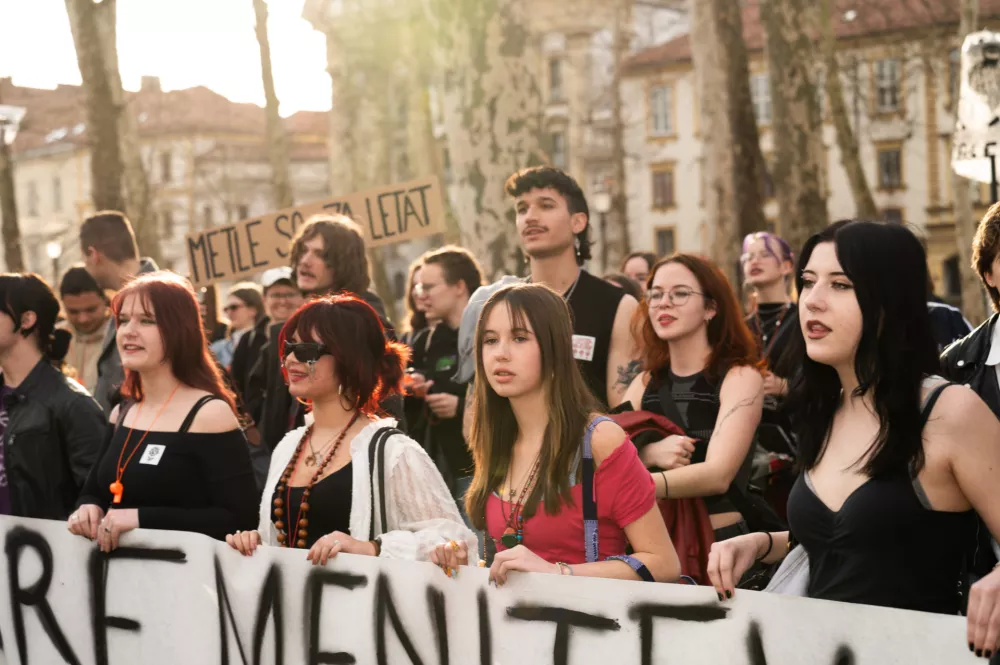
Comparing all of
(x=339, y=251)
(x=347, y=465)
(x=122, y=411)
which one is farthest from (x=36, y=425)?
(x=347, y=465)

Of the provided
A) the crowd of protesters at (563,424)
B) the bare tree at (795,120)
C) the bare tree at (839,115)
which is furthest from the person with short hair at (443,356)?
the bare tree at (839,115)

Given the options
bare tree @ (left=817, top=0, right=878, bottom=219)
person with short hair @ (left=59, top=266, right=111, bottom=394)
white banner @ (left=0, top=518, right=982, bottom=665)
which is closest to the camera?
white banner @ (left=0, top=518, right=982, bottom=665)

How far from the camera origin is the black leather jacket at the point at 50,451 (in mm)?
5211

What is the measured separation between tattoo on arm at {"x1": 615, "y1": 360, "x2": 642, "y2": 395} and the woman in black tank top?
1.93 meters

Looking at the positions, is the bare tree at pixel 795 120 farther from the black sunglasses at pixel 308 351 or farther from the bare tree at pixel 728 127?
the black sunglasses at pixel 308 351

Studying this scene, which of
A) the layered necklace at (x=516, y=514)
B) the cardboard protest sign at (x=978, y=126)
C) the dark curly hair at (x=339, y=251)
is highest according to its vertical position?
the cardboard protest sign at (x=978, y=126)

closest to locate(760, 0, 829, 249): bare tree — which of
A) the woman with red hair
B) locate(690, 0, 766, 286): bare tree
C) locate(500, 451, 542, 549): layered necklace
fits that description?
locate(690, 0, 766, 286): bare tree

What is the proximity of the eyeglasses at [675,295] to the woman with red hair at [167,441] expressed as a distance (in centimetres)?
154

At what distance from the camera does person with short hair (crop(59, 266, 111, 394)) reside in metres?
7.73

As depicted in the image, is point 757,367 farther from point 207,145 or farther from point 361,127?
point 207,145

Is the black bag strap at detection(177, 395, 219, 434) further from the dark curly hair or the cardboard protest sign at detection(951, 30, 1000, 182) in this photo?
the cardboard protest sign at detection(951, 30, 1000, 182)

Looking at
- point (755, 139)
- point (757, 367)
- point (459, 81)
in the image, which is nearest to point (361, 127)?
point (755, 139)

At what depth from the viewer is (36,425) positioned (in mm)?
5254

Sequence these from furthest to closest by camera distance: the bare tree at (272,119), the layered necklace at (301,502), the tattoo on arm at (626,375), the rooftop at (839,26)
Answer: the rooftop at (839,26), the bare tree at (272,119), the tattoo on arm at (626,375), the layered necklace at (301,502)
